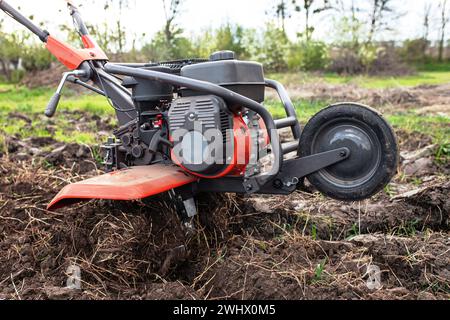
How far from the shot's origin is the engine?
10.5ft

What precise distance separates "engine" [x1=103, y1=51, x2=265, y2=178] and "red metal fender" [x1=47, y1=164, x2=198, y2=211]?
11 centimetres

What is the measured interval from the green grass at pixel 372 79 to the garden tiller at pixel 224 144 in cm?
1451

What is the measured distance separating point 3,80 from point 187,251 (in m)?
23.4

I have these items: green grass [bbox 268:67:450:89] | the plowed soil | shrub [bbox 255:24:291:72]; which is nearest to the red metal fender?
the plowed soil

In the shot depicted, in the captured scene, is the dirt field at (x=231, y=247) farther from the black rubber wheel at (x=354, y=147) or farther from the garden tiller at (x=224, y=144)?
the black rubber wheel at (x=354, y=147)

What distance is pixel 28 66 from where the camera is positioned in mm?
23438

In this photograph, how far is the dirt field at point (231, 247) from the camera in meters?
3.12

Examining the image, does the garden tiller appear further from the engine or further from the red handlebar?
the red handlebar

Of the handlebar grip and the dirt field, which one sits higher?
the handlebar grip

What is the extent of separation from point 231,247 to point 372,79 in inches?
775

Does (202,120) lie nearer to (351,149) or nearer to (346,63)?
(351,149)

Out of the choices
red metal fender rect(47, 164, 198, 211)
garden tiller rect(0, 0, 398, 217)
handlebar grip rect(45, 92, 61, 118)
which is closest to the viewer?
red metal fender rect(47, 164, 198, 211)
